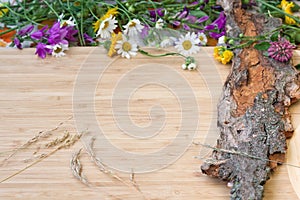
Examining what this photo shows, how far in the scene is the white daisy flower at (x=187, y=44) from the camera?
1.31 m

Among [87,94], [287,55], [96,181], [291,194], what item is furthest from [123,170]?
[287,55]

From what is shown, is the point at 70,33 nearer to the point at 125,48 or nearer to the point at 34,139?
the point at 125,48

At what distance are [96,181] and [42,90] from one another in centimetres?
30

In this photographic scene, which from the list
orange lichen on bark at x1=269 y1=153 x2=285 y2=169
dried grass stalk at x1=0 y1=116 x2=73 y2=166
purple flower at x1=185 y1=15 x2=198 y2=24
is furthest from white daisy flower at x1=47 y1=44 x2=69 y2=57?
orange lichen on bark at x1=269 y1=153 x2=285 y2=169

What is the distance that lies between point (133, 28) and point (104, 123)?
314mm

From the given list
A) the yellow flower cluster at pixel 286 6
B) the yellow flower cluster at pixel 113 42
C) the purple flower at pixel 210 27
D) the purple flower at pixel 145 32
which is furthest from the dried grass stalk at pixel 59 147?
the yellow flower cluster at pixel 286 6

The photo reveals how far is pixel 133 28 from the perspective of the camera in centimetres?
134

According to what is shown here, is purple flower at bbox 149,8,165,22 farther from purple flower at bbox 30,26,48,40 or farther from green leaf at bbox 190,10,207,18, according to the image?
purple flower at bbox 30,26,48,40

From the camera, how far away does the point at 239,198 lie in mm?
958

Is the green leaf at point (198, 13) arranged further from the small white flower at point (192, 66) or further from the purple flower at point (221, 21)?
the small white flower at point (192, 66)

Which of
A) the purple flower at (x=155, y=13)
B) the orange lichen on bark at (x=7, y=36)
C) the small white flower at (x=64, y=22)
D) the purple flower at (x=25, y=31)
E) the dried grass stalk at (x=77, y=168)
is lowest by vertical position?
the dried grass stalk at (x=77, y=168)

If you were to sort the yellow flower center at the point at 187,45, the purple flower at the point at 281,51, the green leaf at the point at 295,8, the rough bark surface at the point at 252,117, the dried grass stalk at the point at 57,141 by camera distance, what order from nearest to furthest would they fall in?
1. the rough bark surface at the point at 252,117
2. the dried grass stalk at the point at 57,141
3. the purple flower at the point at 281,51
4. the yellow flower center at the point at 187,45
5. the green leaf at the point at 295,8

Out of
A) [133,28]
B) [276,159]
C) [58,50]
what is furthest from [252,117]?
[58,50]

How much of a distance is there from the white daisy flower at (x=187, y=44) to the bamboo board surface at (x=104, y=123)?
27 millimetres
